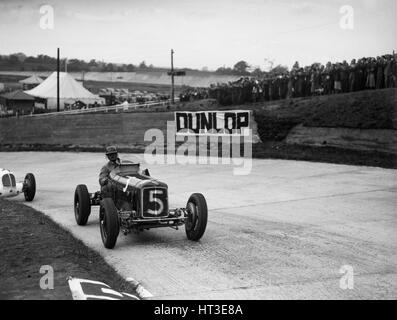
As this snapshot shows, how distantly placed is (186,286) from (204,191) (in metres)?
8.21

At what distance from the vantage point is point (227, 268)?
23.6ft

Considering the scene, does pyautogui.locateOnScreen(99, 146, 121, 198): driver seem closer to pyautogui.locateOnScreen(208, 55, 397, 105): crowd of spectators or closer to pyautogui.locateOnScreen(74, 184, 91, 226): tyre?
pyautogui.locateOnScreen(74, 184, 91, 226): tyre

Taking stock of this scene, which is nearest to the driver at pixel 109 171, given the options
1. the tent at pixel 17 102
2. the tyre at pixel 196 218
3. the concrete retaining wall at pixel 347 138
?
the tyre at pixel 196 218

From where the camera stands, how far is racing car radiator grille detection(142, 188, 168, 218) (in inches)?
333

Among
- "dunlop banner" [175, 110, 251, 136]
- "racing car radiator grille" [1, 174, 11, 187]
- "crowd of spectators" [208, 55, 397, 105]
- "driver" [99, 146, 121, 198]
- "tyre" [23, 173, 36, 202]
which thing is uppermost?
"crowd of spectators" [208, 55, 397, 105]

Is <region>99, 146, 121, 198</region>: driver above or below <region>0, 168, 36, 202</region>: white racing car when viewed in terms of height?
above

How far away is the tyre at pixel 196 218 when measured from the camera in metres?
8.45

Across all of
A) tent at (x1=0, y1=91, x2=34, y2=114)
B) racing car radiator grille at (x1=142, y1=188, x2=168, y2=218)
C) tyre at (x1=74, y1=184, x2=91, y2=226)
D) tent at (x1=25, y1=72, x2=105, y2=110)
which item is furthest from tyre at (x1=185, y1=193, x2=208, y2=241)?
tent at (x1=0, y1=91, x2=34, y2=114)

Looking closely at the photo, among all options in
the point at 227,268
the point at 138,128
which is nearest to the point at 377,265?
the point at 227,268

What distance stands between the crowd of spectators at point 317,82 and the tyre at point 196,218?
14102mm

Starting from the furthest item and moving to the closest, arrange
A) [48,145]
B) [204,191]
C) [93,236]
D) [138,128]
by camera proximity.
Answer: [48,145] → [138,128] → [204,191] → [93,236]

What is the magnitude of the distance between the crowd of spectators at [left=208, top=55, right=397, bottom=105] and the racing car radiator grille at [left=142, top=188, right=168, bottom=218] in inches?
568

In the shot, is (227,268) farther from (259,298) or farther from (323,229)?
(323,229)
